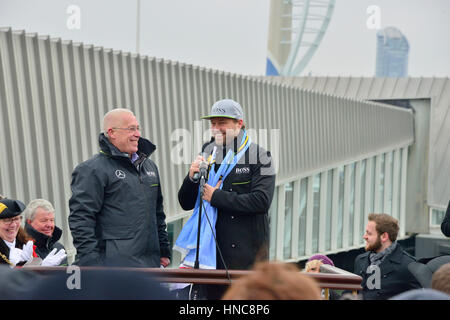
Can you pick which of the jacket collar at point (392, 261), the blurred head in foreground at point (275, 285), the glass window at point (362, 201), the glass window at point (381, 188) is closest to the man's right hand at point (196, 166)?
the jacket collar at point (392, 261)

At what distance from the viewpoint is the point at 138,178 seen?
4.98 metres

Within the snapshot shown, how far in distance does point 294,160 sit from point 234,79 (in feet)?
14.9

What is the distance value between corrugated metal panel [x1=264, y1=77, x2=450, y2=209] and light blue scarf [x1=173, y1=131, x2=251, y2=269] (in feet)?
77.9

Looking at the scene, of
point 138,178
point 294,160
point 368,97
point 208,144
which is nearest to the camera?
point 138,178

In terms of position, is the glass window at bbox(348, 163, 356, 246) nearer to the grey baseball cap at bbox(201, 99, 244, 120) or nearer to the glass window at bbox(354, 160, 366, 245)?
the glass window at bbox(354, 160, 366, 245)

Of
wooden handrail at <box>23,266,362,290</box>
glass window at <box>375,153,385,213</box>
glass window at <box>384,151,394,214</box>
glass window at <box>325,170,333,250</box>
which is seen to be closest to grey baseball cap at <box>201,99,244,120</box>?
wooden handrail at <box>23,266,362,290</box>

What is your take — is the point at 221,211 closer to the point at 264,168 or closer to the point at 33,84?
the point at 264,168

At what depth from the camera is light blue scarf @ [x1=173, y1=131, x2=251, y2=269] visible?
16.5ft

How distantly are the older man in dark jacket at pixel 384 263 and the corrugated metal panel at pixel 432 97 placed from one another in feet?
72.7

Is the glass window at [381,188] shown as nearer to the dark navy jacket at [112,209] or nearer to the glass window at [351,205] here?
the glass window at [351,205]

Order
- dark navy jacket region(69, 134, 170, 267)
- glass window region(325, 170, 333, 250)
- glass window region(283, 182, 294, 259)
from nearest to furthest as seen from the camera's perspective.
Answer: dark navy jacket region(69, 134, 170, 267) < glass window region(283, 182, 294, 259) < glass window region(325, 170, 333, 250)

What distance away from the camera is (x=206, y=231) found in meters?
5.09
